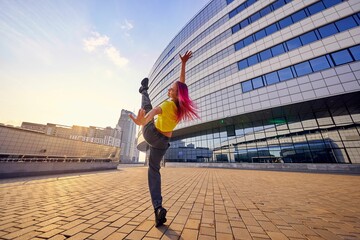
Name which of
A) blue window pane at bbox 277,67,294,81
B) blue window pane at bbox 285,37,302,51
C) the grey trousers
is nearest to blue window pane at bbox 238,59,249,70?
blue window pane at bbox 277,67,294,81

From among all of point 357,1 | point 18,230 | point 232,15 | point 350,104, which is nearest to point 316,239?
point 18,230

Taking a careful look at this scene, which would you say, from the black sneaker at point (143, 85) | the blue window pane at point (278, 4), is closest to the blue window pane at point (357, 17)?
the blue window pane at point (278, 4)

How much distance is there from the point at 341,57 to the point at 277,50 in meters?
5.08

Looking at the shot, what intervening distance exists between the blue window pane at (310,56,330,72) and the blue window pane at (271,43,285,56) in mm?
3007

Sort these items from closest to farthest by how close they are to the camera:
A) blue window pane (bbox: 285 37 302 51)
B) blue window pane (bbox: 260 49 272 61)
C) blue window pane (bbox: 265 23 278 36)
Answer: blue window pane (bbox: 285 37 302 51), blue window pane (bbox: 260 49 272 61), blue window pane (bbox: 265 23 278 36)

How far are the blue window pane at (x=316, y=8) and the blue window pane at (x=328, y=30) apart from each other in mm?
2073

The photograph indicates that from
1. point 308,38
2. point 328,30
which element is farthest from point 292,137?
point 328,30

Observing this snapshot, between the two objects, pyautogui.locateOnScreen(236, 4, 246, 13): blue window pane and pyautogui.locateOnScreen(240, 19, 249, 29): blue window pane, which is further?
pyautogui.locateOnScreen(236, 4, 246, 13): blue window pane

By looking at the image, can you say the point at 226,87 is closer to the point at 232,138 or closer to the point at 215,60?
the point at 215,60

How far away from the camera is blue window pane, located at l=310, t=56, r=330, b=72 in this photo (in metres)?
12.4

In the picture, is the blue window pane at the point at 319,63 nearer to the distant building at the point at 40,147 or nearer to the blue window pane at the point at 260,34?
the blue window pane at the point at 260,34

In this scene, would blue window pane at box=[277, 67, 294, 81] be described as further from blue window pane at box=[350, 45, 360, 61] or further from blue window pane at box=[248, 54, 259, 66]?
blue window pane at box=[350, 45, 360, 61]

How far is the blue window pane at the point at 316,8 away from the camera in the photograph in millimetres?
13480

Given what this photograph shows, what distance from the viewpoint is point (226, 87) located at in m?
18.2
